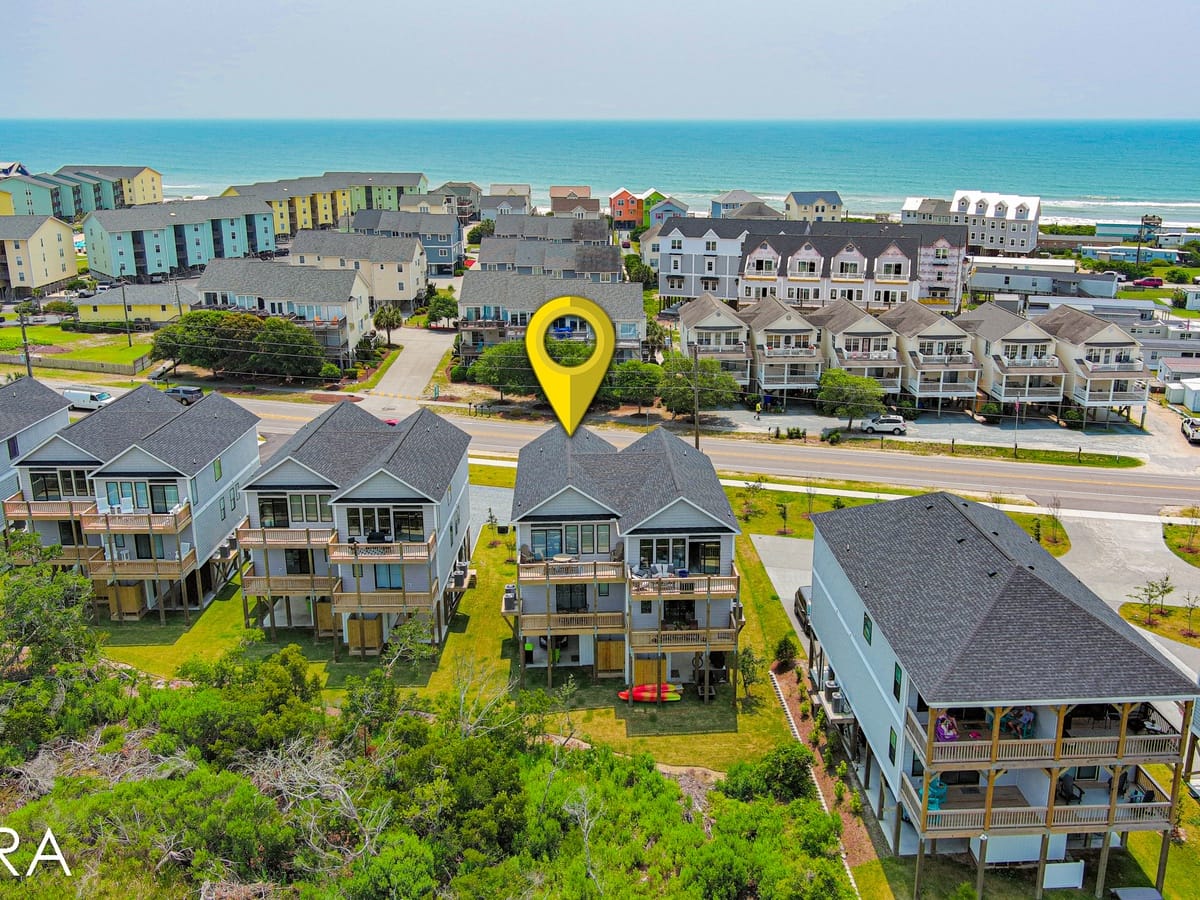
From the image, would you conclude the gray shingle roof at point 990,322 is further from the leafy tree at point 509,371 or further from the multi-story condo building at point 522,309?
the leafy tree at point 509,371

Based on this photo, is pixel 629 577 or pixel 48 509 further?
pixel 48 509

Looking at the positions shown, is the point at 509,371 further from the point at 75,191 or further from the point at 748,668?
the point at 75,191

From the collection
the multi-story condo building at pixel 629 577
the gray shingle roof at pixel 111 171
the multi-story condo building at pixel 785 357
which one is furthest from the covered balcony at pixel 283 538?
the gray shingle roof at pixel 111 171

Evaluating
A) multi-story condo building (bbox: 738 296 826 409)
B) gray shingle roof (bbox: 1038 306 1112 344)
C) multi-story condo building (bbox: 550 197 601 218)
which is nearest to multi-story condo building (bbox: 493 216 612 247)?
multi-story condo building (bbox: 550 197 601 218)

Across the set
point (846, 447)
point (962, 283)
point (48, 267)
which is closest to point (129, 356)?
point (48, 267)

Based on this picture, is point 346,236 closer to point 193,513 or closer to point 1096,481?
point 193,513

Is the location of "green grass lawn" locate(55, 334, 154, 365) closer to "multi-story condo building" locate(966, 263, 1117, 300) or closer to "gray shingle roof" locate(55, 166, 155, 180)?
"gray shingle roof" locate(55, 166, 155, 180)

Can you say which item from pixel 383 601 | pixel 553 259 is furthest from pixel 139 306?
pixel 383 601

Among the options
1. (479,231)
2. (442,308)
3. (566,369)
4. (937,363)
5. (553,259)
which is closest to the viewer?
(566,369)
